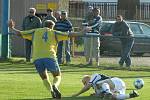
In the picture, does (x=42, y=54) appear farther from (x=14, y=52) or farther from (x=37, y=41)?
(x=14, y=52)

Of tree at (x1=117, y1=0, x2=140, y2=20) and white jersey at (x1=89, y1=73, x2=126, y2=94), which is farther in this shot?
tree at (x1=117, y1=0, x2=140, y2=20)

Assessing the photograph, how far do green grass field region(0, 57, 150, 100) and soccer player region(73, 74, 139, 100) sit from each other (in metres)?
0.49

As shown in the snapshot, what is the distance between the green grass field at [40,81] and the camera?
560 inches

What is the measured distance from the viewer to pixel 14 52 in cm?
2594

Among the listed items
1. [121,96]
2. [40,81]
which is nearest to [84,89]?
[121,96]

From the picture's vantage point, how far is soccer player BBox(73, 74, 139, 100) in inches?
504

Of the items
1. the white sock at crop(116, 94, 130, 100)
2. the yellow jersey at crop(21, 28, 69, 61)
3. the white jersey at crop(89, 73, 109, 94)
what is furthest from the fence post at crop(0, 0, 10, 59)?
the white sock at crop(116, 94, 130, 100)

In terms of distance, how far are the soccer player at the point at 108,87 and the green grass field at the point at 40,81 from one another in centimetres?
49

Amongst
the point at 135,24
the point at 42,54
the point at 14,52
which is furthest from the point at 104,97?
the point at 135,24

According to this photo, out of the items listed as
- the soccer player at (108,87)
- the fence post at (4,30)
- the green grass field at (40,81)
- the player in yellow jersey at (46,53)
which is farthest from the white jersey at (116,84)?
the fence post at (4,30)

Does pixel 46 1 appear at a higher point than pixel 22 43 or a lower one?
higher

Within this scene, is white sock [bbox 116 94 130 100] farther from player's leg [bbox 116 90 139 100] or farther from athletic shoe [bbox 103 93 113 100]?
athletic shoe [bbox 103 93 113 100]

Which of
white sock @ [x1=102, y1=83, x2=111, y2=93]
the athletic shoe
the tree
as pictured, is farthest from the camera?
the tree

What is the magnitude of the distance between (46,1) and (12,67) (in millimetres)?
5524
